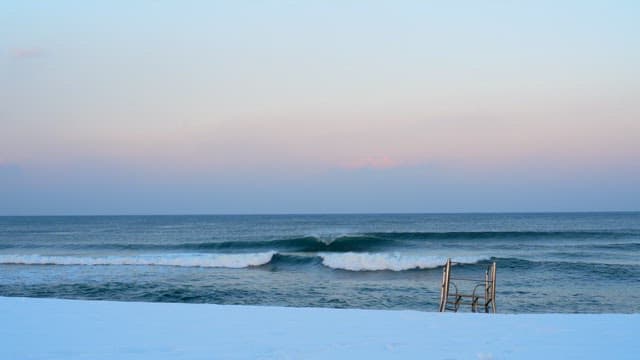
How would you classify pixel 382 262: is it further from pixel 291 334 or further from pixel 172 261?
pixel 291 334

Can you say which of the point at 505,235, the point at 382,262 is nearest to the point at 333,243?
the point at 382,262

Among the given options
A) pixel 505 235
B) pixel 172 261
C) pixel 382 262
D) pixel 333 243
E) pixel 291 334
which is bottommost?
pixel 172 261

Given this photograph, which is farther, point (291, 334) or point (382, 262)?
point (382, 262)

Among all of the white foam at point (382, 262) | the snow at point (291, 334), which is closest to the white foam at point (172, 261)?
the white foam at point (382, 262)

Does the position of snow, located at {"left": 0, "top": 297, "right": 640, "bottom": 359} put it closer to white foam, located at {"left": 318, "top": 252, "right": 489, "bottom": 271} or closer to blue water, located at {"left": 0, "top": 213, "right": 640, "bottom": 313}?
blue water, located at {"left": 0, "top": 213, "right": 640, "bottom": 313}

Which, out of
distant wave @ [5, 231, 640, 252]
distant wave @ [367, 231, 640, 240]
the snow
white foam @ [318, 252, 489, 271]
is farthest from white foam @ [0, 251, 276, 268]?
distant wave @ [367, 231, 640, 240]

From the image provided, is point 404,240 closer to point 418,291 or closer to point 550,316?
point 418,291

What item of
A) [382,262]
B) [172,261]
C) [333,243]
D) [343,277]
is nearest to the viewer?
[343,277]

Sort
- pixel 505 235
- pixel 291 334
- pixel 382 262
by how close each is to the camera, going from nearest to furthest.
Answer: pixel 291 334
pixel 382 262
pixel 505 235

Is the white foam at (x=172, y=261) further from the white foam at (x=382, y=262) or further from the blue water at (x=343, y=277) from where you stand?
the white foam at (x=382, y=262)

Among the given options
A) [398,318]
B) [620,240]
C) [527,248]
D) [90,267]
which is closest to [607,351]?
[398,318]

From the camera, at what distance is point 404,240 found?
138 feet

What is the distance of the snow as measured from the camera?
636 cm

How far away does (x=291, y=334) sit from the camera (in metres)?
7.25
